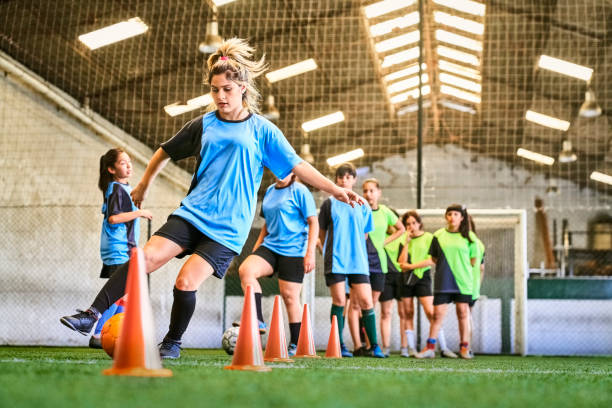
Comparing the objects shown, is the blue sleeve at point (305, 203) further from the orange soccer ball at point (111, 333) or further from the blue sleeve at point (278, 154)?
the orange soccer ball at point (111, 333)

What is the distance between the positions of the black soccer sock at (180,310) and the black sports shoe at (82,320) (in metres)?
0.41

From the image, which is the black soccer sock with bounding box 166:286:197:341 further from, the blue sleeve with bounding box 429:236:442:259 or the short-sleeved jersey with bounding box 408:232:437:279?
the short-sleeved jersey with bounding box 408:232:437:279

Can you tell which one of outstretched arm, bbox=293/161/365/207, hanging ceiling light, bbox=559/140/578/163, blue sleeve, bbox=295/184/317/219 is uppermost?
hanging ceiling light, bbox=559/140/578/163

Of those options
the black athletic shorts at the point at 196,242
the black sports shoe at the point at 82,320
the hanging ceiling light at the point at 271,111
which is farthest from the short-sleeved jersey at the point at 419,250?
the hanging ceiling light at the point at 271,111

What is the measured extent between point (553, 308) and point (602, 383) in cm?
731

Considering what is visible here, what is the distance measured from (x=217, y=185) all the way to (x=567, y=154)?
14443 mm

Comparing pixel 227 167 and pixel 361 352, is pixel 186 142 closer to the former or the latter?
pixel 227 167

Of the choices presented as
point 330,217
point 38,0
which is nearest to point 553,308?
point 330,217

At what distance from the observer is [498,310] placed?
1009 cm

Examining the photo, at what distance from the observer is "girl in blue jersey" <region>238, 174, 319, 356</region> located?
19.0 feet

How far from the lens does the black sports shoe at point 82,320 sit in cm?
345

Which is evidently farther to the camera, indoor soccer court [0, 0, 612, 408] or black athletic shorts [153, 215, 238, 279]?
indoor soccer court [0, 0, 612, 408]

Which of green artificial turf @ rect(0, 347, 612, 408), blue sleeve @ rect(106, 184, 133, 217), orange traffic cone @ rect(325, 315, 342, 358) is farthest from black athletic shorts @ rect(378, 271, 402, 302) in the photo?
green artificial turf @ rect(0, 347, 612, 408)

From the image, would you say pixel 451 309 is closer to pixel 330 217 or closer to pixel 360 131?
pixel 330 217
